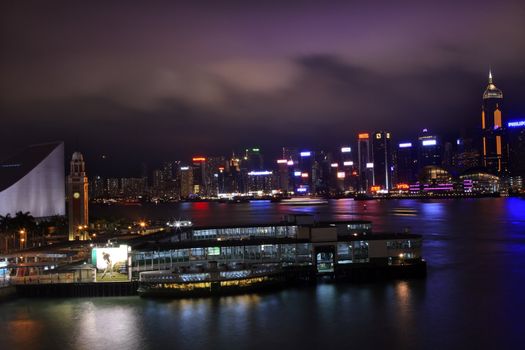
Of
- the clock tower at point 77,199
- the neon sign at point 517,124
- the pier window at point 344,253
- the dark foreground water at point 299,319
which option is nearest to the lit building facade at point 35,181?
the clock tower at point 77,199

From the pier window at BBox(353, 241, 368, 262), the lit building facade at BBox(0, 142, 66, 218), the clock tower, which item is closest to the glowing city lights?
the lit building facade at BBox(0, 142, 66, 218)

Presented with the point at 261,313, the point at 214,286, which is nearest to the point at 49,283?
the point at 214,286

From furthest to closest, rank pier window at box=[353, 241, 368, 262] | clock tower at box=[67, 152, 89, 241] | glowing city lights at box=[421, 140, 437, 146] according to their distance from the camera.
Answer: glowing city lights at box=[421, 140, 437, 146]
clock tower at box=[67, 152, 89, 241]
pier window at box=[353, 241, 368, 262]

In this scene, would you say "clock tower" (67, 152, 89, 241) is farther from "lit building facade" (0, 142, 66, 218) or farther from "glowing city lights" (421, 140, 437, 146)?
"glowing city lights" (421, 140, 437, 146)

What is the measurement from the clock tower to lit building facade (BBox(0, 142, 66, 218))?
6792 mm

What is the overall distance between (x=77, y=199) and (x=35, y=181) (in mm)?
9514

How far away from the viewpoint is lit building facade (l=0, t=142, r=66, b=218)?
41.1 metres

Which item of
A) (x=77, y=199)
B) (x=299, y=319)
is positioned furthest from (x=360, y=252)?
(x=77, y=199)

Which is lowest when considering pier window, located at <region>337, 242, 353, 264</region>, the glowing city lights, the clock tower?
pier window, located at <region>337, 242, 353, 264</region>

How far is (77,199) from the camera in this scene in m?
36.0

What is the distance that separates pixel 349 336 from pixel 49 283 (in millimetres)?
10477

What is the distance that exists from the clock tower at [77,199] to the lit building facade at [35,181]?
22.3ft

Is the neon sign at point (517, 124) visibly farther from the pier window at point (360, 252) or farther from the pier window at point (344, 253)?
the pier window at point (344, 253)

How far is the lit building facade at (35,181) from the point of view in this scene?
4109cm
